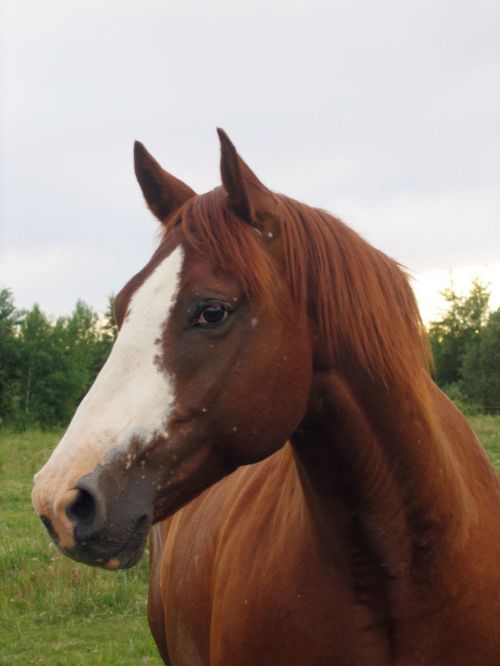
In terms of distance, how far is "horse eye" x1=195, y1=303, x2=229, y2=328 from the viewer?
2.18 meters

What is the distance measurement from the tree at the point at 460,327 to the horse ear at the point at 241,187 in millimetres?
42320

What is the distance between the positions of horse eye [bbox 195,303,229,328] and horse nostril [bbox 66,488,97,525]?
0.58 meters

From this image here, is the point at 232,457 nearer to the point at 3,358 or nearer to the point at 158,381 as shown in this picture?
the point at 158,381

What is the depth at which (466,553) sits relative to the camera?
247 centimetres

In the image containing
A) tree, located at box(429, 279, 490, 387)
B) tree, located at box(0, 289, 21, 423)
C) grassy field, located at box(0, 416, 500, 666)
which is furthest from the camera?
tree, located at box(429, 279, 490, 387)

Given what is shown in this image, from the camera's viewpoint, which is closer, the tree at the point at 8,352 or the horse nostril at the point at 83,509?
the horse nostril at the point at 83,509

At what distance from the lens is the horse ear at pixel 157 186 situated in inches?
102

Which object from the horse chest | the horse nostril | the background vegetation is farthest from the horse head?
Answer: the background vegetation

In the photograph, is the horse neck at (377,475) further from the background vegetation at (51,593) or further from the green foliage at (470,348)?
the green foliage at (470,348)

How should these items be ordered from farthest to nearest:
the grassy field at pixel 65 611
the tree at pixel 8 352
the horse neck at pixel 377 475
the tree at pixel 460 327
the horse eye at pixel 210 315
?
the tree at pixel 460 327
the tree at pixel 8 352
the grassy field at pixel 65 611
the horse neck at pixel 377 475
the horse eye at pixel 210 315

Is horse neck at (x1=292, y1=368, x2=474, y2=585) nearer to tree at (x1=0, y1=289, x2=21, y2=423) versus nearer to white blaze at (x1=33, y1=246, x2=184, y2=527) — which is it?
white blaze at (x1=33, y1=246, x2=184, y2=527)

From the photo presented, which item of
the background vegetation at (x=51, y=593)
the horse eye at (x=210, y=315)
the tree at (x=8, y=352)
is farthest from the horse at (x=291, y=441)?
the tree at (x=8, y=352)

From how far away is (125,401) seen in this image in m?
2.04

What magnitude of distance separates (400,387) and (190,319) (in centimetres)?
75
